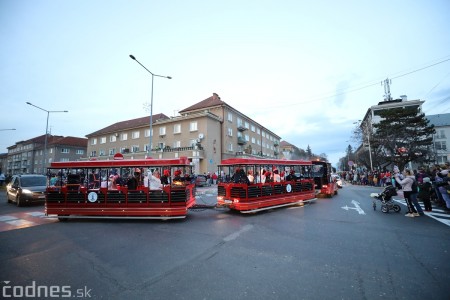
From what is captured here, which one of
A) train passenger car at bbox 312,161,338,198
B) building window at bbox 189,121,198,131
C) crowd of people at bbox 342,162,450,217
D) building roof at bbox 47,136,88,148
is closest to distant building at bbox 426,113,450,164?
train passenger car at bbox 312,161,338,198

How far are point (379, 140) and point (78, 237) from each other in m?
38.3

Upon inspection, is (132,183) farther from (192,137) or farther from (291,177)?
(192,137)

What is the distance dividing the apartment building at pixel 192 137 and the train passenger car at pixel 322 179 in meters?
19.8

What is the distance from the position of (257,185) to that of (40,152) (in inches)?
3317

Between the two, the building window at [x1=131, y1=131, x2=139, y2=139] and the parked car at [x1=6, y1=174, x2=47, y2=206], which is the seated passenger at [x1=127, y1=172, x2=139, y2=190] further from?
the building window at [x1=131, y1=131, x2=139, y2=139]

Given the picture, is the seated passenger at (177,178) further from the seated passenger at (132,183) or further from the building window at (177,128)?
the building window at (177,128)

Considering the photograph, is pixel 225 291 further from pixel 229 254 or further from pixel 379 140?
pixel 379 140

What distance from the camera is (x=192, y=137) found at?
35.6 meters

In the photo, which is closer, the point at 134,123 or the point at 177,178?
the point at 177,178

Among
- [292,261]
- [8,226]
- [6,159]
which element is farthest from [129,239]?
[6,159]

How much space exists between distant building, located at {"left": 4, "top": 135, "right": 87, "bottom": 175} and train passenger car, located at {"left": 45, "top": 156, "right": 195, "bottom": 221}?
2104 inches

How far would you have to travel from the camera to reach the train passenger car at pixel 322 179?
16.5 meters

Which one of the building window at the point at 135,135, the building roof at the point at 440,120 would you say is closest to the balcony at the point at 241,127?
the building window at the point at 135,135

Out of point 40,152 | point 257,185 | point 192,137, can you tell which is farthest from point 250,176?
point 40,152
